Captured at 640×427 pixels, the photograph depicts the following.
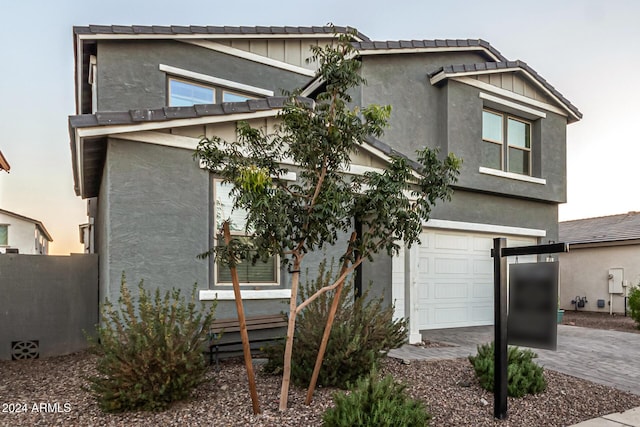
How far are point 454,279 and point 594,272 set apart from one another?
941 cm

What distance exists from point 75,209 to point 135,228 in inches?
593

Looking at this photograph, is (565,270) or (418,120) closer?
(418,120)

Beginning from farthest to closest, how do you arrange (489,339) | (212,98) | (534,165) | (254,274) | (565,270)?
(565,270) < (534,165) < (212,98) < (489,339) < (254,274)

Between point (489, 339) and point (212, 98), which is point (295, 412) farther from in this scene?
point (212, 98)

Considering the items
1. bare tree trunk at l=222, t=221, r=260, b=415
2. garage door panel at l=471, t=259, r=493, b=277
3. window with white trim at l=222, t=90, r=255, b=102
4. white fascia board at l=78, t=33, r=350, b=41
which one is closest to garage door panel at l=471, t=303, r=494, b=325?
garage door panel at l=471, t=259, r=493, b=277

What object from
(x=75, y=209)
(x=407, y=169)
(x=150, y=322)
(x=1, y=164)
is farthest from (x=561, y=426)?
(x=75, y=209)

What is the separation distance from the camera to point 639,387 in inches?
230

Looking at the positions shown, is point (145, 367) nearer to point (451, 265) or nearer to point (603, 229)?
point (451, 265)

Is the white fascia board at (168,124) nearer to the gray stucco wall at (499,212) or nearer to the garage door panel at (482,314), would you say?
the gray stucco wall at (499,212)

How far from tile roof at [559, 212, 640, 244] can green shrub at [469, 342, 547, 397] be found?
13128 mm

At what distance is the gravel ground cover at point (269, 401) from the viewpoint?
4.09 meters

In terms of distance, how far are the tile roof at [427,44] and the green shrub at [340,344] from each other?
6270mm

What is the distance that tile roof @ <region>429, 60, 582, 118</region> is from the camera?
406 inches

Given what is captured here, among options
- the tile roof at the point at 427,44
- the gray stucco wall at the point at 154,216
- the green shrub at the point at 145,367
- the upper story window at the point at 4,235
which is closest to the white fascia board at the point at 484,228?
the tile roof at the point at 427,44
